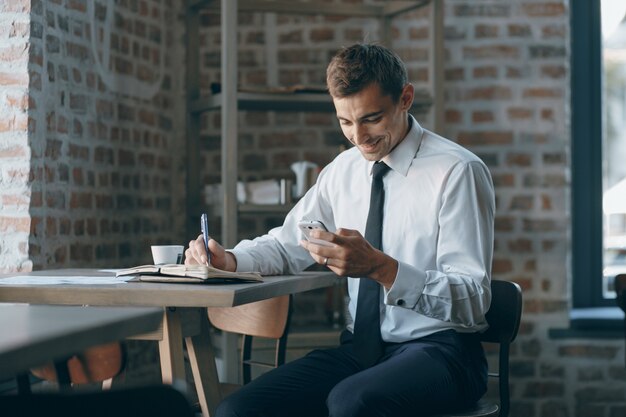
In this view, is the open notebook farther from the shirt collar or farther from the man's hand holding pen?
the shirt collar

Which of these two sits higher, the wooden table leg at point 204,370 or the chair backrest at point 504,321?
the chair backrest at point 504,321

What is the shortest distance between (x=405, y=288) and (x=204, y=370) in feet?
2.45

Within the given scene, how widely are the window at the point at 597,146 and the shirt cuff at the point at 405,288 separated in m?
2.32

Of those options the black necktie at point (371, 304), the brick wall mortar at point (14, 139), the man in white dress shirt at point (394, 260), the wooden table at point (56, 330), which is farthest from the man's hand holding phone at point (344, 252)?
the brick wall mortar at point (14, 139)

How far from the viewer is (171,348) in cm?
219

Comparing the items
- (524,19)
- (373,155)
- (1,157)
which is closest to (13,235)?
(1,157)

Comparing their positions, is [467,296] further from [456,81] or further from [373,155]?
[456,81]

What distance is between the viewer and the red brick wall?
9.98ft

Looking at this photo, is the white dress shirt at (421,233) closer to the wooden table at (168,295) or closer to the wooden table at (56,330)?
the wooden table at (168,295)

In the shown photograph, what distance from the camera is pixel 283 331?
266 centimetres

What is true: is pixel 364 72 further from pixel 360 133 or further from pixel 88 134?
pixel 88 134

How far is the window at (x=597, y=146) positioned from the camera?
4.22 metres

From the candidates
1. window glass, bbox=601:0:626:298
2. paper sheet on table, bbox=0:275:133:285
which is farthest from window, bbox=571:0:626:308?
paper sheet on table, bbox=0:275:133:285

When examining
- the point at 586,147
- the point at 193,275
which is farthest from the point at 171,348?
the point at 586,147
